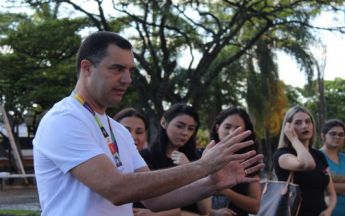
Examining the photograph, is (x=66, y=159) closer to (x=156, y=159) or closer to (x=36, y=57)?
(x=156, y=159)

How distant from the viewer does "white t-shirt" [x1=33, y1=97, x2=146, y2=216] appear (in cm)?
208

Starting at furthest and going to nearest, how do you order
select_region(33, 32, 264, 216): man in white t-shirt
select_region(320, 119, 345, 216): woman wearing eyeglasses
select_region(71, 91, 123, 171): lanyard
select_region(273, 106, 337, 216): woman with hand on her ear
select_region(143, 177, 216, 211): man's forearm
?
1. select_region(320, 119, 345, 216): woman wearing eyeglasses
2. select_region(273, 106, 337, 216): woman with hand on her ear
3. select_region(143, 177, 216, 211): man's forearm
4. select_region(71, 91, 123, 171): lanyard
5. select_region(33, 32, 264, 216): man in white t-shirt

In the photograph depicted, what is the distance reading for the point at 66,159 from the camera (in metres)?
2.07

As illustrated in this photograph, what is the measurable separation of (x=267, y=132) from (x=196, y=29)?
9938 millimetres

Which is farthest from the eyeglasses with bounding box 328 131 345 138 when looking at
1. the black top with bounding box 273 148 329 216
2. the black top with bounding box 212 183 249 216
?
the black top with bounding box 212 183 249 216

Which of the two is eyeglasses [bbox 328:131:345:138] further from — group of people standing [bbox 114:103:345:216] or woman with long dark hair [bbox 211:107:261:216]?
woman with long dark hair [bbox 211:107:261:216]

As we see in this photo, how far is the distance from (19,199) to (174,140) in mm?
12544

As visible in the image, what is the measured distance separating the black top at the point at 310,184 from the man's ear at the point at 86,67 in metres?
2.44

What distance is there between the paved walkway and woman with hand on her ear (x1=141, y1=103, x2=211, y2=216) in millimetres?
8904

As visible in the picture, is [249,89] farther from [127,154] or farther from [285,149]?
[127,154]

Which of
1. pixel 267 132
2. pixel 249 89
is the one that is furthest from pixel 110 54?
pixel 267 132

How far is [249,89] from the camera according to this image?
2133 cm

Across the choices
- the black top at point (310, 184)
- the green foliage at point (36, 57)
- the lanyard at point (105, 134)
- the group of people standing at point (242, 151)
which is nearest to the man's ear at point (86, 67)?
the lanyard at point (105, 134)

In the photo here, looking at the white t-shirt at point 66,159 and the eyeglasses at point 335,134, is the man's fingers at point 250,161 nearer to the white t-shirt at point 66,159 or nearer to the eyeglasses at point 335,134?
the white t-shirt at point 66,159
